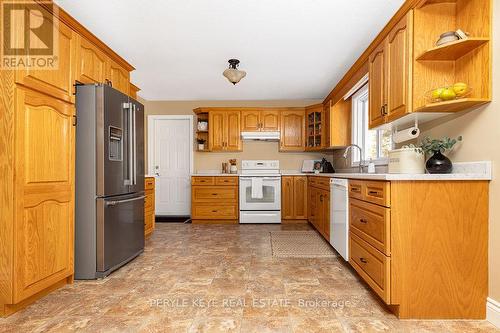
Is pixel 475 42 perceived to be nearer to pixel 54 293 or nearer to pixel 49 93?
pixel 49 93

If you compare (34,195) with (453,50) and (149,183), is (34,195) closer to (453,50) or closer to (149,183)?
(149,183)

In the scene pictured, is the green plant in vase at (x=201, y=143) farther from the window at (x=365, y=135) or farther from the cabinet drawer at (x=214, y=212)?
the window at (x=365, y=135)

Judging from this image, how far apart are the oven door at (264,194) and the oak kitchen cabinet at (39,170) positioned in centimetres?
298

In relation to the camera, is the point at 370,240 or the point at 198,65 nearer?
the point at 370,240

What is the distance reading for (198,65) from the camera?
3.76m

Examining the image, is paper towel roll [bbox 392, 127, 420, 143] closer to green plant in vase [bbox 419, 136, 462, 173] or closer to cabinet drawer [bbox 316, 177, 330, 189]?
green plant in vase [bbox 419, 136, 462, 173]

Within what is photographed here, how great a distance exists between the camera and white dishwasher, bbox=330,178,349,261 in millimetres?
2666

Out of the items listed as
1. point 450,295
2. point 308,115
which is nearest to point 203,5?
point 450,295

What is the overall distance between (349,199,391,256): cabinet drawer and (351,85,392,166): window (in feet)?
3.78

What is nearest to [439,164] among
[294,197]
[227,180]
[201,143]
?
[294,197]

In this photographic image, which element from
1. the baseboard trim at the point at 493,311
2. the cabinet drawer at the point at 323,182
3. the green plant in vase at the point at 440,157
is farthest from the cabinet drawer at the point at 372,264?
the cabinet drawer at the point at 323,182

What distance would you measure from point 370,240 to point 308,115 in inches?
141

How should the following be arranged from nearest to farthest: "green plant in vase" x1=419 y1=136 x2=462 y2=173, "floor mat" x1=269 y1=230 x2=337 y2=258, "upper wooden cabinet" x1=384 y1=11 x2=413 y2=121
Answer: "green plant in vase" x1=419 y1=136 x2=462 y2=173, "upper wooden cabinet" x1=384 y1=11 x2=413 y2=121, "floor mat" x1=269 y1=230 x2=337 y2=258

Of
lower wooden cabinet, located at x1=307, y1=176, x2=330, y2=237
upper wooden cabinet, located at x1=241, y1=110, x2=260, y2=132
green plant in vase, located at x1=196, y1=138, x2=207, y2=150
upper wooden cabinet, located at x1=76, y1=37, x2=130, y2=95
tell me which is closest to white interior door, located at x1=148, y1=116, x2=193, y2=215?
green plant in vase, located at x1=196, y1=138, x2=207, y2=150
